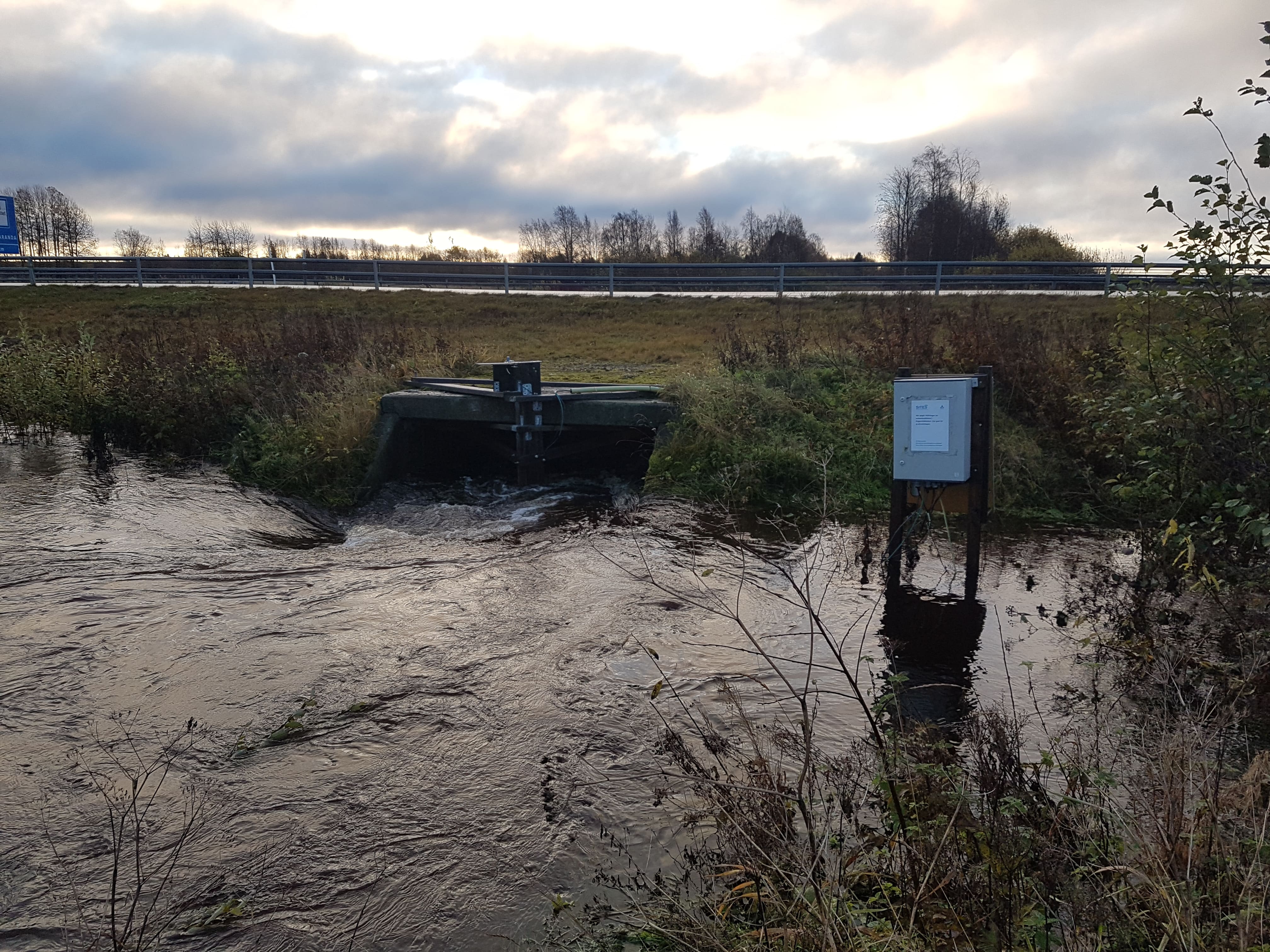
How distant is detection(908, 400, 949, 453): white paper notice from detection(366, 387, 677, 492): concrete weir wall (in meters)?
5.04

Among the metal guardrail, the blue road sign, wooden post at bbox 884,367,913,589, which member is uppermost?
the blue road sign

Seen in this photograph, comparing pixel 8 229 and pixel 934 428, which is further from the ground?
pixel 8 229

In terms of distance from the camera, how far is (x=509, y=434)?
1305 centimetres

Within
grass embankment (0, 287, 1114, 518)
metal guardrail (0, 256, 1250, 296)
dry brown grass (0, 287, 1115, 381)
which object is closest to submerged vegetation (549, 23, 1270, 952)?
grass embankment (0, 287, 1114, 518)

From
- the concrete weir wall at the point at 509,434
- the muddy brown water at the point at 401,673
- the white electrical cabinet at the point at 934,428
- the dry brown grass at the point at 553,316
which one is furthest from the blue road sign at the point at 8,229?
the white electrical cabinet at the point at 934,428

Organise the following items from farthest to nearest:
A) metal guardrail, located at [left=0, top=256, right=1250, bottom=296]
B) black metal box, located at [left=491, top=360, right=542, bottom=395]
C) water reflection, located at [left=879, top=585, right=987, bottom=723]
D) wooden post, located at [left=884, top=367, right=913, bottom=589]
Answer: metal guardrail, located at [left=0, top=256, right=1250, bottom=296]
black metal box, located at [left=491, top=360, right=542, bottom=395]
wooden post, located at [left=884, top=367, right=913, bottom=589]
water reflection, located at [left=879, top=585, right=987, bottom=723]

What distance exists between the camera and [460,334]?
65.8ft

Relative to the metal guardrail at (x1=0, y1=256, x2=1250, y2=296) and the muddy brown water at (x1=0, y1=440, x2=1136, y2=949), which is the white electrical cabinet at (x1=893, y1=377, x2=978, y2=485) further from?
the metal guardrail at (x1=0, y1=256, x2=1250, y2=296)

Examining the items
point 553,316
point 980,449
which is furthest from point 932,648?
point 553,316

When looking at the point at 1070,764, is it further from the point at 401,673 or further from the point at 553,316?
the point at 553,316

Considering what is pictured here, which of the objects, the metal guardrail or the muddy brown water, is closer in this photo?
the muddy brown water

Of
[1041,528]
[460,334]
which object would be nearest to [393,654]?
[1041,528]

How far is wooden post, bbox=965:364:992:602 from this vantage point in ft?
20.4

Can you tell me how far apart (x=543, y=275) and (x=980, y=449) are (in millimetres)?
22595
